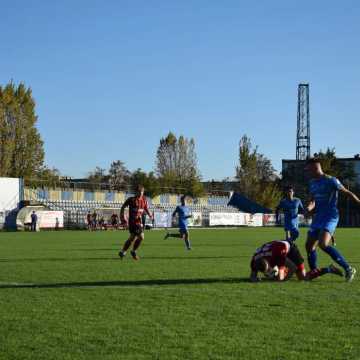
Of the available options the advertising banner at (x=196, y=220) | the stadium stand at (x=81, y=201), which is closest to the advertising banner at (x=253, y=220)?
the stadium stand at (x=81, y=201)

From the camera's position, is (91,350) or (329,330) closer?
(91,350)

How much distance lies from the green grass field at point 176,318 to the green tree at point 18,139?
5996 cm

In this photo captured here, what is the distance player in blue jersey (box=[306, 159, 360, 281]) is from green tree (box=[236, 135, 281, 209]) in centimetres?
8128

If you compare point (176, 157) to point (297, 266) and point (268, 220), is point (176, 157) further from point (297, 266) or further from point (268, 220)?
point (297, 266)

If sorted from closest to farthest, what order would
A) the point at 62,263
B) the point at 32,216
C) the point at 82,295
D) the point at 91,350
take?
1. the point at 91,350
2. the point at 82,295
3. the point at 62,263
4. the point at 32,216

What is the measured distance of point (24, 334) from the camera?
21.9 ft

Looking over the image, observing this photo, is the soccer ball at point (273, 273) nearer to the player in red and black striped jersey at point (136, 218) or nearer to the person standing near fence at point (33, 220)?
the player in red and black striped jersey at point (136, 218)

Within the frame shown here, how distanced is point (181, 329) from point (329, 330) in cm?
149

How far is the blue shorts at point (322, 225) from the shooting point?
1152 cm

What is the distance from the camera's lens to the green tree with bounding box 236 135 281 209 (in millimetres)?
93188

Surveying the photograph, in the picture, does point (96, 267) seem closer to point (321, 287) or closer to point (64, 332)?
point (321, 287)

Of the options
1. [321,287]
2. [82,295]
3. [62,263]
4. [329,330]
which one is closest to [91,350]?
[329,330]

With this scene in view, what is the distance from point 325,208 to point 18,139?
2488 inches

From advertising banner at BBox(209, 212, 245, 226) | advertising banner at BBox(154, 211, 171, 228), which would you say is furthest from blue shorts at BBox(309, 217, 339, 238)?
advertising banner at BBox(209, 212, 245, 226)
